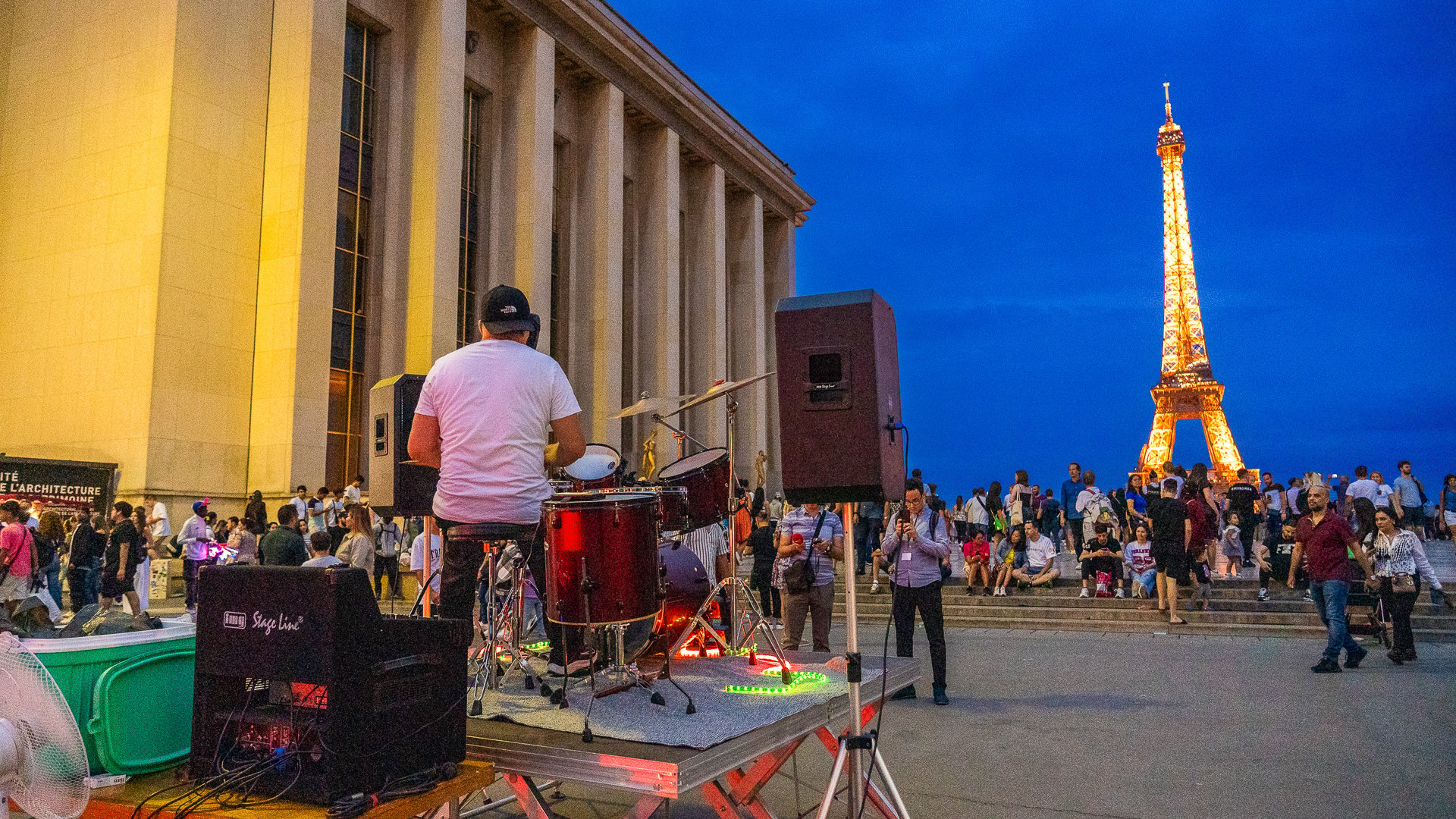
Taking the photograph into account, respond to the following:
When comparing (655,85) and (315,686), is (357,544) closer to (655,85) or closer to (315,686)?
(315,686)

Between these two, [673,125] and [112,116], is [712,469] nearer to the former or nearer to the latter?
[112,116]

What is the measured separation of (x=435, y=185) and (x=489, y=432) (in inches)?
848

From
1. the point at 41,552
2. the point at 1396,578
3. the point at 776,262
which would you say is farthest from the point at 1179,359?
the point at 41,552

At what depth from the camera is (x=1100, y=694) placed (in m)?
9.14

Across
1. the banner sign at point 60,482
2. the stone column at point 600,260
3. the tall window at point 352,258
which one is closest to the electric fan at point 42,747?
the banner sign at point 60,482

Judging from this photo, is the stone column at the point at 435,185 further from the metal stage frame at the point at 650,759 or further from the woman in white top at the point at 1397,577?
the metal stage frame at the point at 650,759

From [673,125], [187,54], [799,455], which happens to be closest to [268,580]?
[799,455]

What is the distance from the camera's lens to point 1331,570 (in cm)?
1030

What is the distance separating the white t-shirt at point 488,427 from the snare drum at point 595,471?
1.41 m

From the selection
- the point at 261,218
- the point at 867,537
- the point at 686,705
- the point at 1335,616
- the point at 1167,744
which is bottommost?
the point at 1167,744

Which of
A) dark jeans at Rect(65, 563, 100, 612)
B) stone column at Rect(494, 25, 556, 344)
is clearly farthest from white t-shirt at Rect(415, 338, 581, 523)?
stone column at Rect(494, 25, 556, 344)

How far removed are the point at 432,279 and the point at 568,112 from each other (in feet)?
35.9

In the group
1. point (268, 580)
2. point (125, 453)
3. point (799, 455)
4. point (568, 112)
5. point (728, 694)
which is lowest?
point (728, 694)

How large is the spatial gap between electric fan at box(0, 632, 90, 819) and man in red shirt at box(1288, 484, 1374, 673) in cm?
1118
